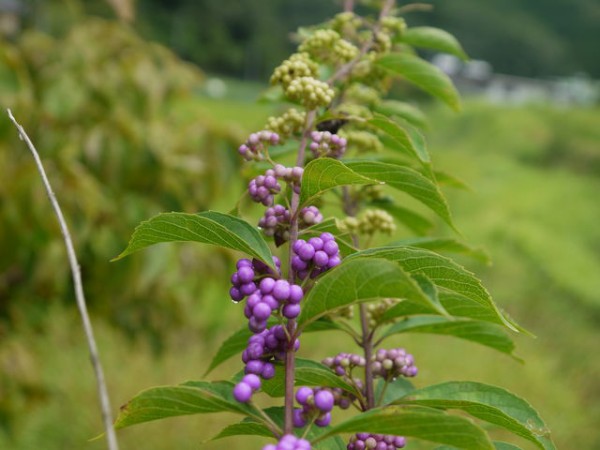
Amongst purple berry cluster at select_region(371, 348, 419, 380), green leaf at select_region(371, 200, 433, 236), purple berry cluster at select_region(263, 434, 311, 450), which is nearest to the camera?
purple berry cluster at select_region(263, 434, 311, 450)

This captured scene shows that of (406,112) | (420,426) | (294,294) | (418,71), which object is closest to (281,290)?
(294,294)

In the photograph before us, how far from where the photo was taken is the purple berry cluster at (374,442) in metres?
0.49

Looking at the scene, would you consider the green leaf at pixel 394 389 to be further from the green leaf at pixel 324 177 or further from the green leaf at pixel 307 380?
the green leaf at pixel 324 177

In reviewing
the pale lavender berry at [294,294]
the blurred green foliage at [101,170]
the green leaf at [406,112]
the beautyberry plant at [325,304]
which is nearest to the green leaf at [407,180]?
the beautyberry plant at [325,304]

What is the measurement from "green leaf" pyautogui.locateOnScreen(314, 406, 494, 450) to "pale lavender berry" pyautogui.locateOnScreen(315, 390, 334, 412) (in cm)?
3

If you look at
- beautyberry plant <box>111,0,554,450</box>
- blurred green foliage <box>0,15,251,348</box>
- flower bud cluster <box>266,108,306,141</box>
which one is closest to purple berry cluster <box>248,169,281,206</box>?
beautyberry plant <box>111,0,554,450</box>

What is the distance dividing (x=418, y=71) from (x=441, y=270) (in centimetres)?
35

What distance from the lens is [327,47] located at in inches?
27.7

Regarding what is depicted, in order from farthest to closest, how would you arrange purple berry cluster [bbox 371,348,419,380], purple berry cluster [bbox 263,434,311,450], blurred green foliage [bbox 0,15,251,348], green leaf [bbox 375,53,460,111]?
blurred green foliage [bbox 0,15,251,348] < green leaf [bbox 375,53,460,111] < purple berry cluster [bbox 371,348,419,380] < purple berry cluster [bbox 263,434,311,450]

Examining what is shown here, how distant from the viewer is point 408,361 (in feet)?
1.95

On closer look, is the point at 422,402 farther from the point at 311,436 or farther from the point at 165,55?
the point at 165,55

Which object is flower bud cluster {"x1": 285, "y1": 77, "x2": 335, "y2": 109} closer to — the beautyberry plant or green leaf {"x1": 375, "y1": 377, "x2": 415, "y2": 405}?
the beautyberry plant

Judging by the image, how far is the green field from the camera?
2.97m

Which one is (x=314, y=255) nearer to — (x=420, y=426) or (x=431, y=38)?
(x=420, y=426)
